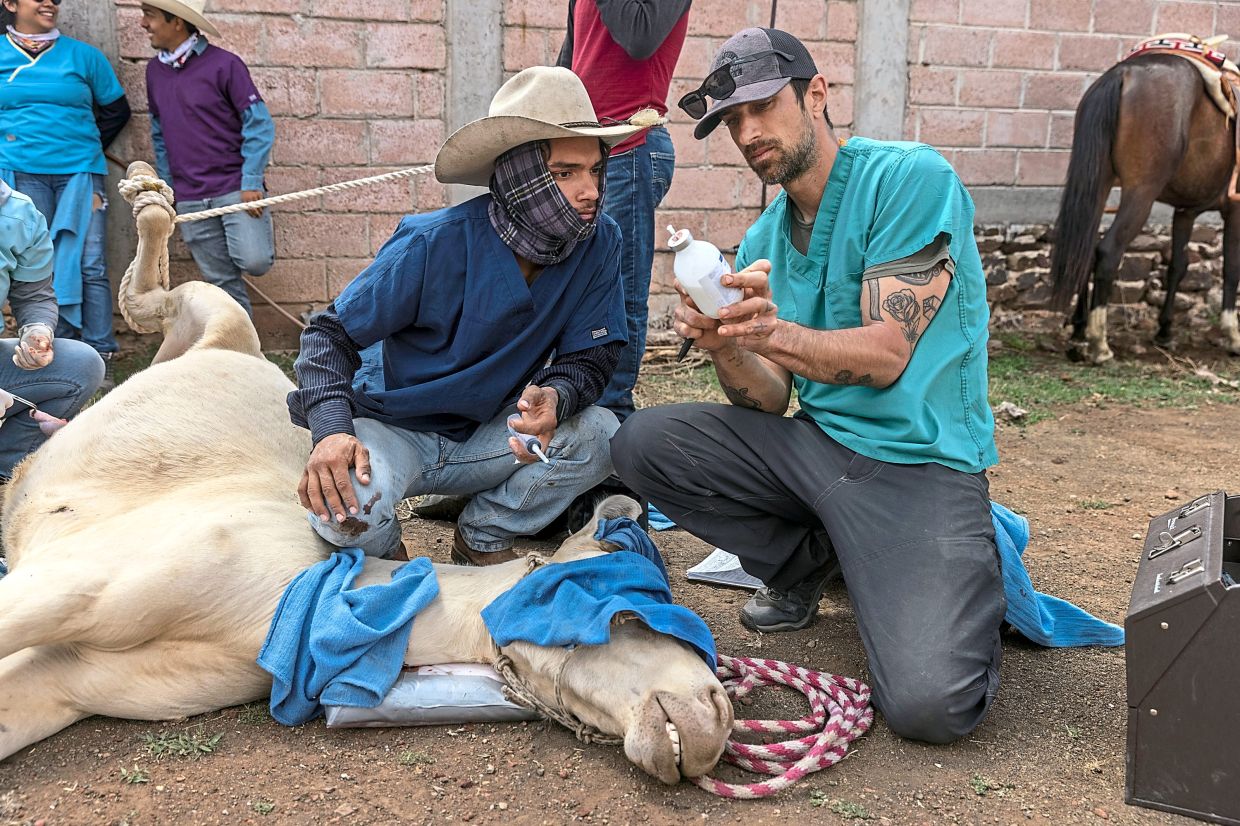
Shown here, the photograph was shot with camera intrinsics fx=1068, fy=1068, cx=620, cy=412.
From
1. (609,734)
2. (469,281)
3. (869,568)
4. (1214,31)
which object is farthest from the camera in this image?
(1214,31)

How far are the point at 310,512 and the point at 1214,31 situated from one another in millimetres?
8487

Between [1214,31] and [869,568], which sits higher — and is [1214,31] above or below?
above

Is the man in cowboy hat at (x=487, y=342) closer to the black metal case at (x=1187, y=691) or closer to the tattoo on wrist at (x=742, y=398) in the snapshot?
the tattoo on wrist at (x=742, y=398)

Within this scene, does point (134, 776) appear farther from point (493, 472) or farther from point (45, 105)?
point (45, 105)

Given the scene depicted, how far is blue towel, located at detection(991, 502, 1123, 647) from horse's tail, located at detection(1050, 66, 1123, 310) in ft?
14.7

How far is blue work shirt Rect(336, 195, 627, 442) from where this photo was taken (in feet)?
9.84

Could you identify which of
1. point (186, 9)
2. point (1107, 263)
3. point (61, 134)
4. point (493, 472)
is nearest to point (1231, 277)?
point (1107, 263)

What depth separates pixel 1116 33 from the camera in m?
8.10

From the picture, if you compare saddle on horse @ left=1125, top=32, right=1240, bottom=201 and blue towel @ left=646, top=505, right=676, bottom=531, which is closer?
blue towel @ left=646, top=505, right=676, bottom=531

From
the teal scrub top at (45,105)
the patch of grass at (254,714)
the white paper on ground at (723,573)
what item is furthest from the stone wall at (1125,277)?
the patch of grass at (254,714)

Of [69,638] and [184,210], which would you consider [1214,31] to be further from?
[69,638]

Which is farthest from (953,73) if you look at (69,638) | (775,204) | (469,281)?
(69,638)

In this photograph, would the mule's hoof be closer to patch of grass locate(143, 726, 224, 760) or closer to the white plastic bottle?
the white plastic bottle

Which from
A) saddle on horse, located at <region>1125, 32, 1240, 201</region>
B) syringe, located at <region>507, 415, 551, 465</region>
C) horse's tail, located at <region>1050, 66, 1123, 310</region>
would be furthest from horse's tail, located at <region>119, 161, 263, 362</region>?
saddle on horse, located at <region>1125, 32, 1240, 201</region>
